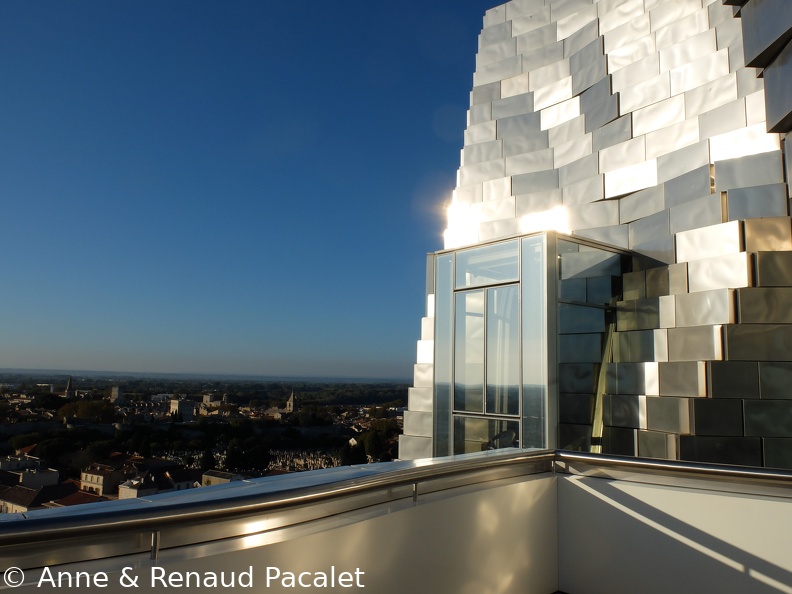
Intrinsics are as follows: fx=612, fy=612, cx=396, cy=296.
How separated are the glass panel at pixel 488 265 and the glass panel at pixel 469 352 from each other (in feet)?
0.66

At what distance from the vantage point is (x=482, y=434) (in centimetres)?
863

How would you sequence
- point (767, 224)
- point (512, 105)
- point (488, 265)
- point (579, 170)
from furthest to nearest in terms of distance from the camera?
1. point (512, 105)
2. point (579, 170)
3. point (488, 265)
4. point (767, 224)

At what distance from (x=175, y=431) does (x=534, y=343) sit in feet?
30.0

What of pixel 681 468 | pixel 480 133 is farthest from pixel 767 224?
pixel 480 133

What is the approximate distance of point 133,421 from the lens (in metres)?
13.8

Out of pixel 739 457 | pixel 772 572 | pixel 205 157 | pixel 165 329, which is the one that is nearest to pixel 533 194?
pixel 739 457

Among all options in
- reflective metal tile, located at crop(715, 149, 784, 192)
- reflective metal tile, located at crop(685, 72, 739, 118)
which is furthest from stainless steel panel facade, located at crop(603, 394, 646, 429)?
reflective metal tile, located at crop(685, 72, 739, 118)

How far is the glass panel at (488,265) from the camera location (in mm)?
8492

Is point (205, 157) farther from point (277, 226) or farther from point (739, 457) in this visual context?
point (739, 457)

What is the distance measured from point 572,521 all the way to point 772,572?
1205 millimetres

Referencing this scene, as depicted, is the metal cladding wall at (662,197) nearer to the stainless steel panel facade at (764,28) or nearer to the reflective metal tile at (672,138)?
the reflective metal tile at (672,138)

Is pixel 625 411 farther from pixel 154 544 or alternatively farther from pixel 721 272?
pixel 154 544

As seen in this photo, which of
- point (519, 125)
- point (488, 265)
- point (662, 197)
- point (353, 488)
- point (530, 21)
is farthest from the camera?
point (530, 21)

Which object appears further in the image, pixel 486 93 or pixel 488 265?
pixel 486 93
